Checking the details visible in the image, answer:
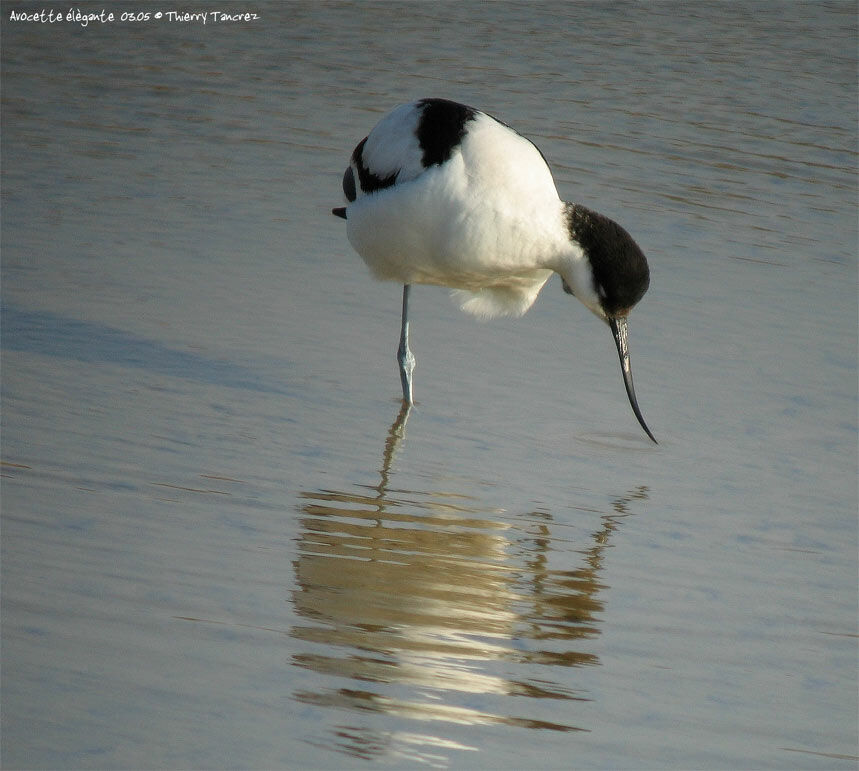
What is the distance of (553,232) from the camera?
15.9ft

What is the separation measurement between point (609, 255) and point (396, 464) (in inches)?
42.3

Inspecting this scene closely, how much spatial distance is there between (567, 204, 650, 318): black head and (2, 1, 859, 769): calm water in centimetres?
48

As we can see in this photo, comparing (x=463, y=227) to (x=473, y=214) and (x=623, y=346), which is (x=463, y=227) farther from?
(x=623, y=346)

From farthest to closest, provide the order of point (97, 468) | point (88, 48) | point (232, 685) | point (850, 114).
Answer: point (88, 48) < point (850, 114) < point (97, 468) < point (232, 685)

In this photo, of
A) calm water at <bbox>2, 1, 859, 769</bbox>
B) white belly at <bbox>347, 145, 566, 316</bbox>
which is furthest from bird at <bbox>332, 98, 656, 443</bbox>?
calm water at <bbox>2, 1, 859, 769</bbox>

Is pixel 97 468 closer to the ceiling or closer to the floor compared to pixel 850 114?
closer to the floor

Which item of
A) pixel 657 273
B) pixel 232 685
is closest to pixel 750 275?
pixel 657 273

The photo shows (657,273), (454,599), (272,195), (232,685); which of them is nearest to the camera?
(232,685)

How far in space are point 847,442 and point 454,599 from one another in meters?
1.96

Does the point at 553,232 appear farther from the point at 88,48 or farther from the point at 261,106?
the point at 88,48

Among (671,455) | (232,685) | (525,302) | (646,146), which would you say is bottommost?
(232,685)

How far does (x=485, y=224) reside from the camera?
4773mm

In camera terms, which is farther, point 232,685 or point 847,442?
point 847,442

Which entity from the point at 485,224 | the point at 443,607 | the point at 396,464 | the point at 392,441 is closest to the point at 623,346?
the point at 485,224
